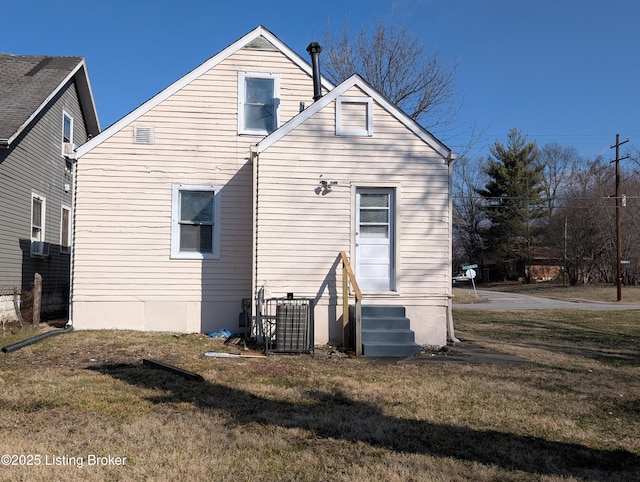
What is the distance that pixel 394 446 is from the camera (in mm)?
4195

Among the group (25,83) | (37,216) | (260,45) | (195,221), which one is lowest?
(195,221)

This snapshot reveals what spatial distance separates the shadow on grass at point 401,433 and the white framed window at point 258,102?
20.4 ft

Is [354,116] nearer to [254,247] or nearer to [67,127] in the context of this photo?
[254,247]

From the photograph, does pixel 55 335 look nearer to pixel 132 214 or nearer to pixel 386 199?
pixel 132 214

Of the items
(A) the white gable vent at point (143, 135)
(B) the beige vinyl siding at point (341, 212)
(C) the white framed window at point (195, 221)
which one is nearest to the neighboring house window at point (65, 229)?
(A) the white gable vent at point (143, 135)

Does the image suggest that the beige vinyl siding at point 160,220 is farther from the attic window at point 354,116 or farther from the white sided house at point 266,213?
the attic window at point 354,116

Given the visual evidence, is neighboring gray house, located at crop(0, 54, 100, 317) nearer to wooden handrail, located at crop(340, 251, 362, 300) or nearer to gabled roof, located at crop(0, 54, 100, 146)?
gabled roof, located at crop(0, 54, 100, 146)

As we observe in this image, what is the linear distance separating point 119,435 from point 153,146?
23.3ft

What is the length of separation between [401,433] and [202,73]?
8459 millimetres

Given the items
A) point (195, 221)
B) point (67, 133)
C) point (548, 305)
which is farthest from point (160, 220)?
point (548, 305)

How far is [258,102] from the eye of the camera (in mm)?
10961

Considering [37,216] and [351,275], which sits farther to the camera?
[37,216]

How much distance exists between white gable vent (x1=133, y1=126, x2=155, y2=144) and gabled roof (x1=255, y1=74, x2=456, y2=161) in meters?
2.52

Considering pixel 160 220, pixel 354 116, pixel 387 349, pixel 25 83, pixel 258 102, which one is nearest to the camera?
pixel 387 349
